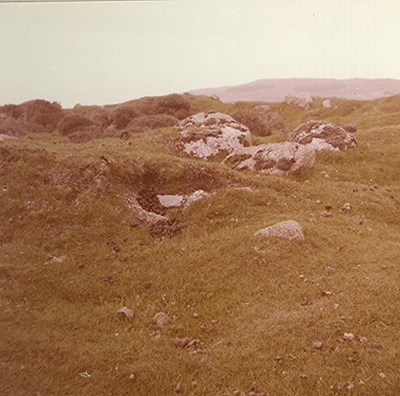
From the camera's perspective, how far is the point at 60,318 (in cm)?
1191

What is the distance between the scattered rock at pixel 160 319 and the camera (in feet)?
38.2

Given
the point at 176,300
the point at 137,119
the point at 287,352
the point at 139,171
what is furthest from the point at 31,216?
the point at 137,119

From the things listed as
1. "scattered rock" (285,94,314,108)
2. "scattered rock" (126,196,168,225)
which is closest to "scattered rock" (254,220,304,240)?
"scattered rock" (126,196,168,225)

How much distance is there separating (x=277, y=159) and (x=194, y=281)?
9.83m

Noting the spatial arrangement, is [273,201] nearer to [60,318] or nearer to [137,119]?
[60,318]

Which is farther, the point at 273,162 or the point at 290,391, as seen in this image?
the point at 273,162

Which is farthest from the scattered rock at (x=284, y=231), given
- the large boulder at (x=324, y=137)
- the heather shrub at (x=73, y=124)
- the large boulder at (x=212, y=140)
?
the heather shrub at (x=73, y=124)

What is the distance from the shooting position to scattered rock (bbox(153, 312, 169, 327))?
1164 cm

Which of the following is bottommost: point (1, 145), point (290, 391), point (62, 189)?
point (290, 391)

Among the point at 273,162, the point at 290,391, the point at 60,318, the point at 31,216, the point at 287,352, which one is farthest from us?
the point at 273,162

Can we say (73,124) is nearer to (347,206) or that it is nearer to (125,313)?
(347,206)

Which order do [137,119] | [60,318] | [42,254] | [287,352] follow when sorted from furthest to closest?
[137,119]
[42,254]
[60,318]
[287,352]

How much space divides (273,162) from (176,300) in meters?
10.5

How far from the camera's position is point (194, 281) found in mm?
13141
